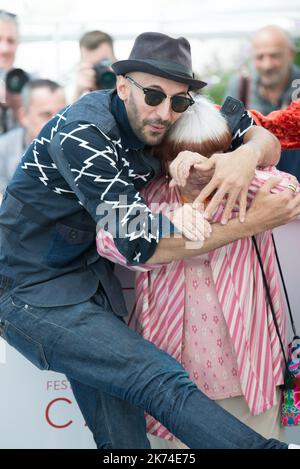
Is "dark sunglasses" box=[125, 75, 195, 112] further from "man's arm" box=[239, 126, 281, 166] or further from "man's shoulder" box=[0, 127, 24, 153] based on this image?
"man's shoulder" box=[0, 127, 24, 153]

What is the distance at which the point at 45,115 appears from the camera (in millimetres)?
3512

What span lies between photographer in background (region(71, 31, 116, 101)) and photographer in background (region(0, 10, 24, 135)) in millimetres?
353

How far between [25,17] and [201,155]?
255cm

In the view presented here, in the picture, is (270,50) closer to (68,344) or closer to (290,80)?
(290,80)

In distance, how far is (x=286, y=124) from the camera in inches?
75.8

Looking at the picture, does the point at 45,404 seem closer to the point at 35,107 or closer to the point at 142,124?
the point at 142,124

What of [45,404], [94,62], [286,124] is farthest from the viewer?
[94,62]

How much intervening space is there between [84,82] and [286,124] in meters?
1.76

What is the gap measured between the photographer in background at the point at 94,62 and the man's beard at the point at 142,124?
188 cm

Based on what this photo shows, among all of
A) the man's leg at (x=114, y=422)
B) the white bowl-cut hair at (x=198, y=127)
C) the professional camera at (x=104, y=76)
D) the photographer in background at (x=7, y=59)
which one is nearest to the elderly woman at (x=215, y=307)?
the white bowl-cut hair at (x=198, y=127)

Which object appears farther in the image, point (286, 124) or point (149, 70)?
point (286, 124)

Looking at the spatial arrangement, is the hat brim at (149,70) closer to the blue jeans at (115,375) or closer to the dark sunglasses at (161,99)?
the dark sunglasses at (161,99)

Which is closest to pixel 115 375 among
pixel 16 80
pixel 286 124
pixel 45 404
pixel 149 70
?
pixel 45 404

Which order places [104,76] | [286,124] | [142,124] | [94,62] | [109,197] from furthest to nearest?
1. [94,62]
2. [104,76]
3. [286,124]
4. [142,124]
5. [109,197]
